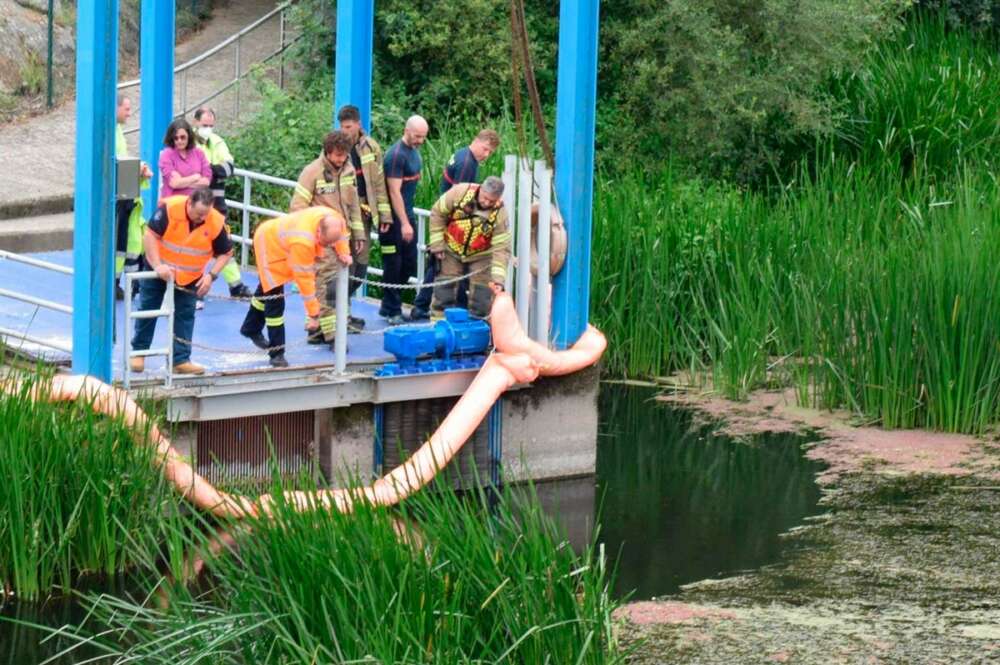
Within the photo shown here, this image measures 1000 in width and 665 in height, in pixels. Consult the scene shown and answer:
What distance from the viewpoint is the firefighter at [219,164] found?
1482cm

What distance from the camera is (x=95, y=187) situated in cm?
1145

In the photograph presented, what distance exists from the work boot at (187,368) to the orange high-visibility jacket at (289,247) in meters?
0.76

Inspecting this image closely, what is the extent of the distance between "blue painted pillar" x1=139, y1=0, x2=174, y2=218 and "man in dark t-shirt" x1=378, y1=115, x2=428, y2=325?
2.35 m

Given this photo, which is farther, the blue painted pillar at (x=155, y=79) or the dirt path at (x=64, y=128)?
the dirt path at (x=64, y=128)

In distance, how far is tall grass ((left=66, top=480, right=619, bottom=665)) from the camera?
7.95 m

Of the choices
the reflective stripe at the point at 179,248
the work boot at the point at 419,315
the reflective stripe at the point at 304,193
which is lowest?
the work boot at the point at 419,315

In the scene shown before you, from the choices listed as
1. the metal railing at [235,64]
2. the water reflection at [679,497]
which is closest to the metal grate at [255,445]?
the water reflection at [679,497]

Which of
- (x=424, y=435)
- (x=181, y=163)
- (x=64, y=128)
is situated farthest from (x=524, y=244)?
(x=64, y=128)

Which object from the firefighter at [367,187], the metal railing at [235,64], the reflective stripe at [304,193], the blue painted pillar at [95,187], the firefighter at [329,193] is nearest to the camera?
the blue painted pillar at [95,187]

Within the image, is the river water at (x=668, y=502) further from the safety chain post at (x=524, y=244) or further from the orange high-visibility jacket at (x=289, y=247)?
the orange high-visibility jacket at (x=289, y=247)

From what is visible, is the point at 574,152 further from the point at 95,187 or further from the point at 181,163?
the point at 95,187

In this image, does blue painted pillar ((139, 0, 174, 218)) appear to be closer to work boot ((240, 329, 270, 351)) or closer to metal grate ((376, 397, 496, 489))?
work boot ((240, 329, 270, 351))

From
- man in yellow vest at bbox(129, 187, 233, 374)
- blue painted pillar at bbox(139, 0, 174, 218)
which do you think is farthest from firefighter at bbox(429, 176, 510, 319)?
blue painted pillar at bbox(139, 0, 174, 218)

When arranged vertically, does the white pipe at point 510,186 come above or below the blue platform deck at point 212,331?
above
